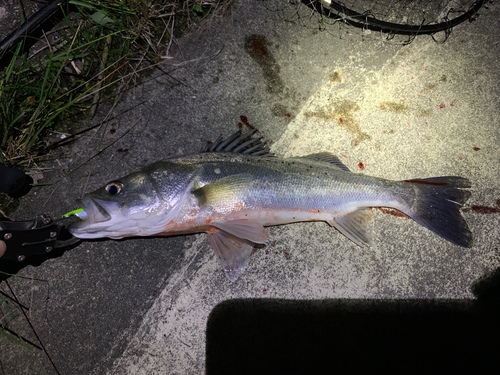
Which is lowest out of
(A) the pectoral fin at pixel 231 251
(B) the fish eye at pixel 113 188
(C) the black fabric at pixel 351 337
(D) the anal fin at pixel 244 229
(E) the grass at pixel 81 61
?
(C) the black fabric at pixel 351 337

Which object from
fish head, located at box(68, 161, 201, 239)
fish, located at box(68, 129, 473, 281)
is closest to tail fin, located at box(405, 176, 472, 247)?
fish, located at box(68, 129, 473, 281)

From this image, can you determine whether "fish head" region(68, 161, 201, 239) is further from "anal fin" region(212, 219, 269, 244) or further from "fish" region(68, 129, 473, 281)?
"anal fin" region(212, 219, 269, 244)

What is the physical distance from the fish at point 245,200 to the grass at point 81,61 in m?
1.17

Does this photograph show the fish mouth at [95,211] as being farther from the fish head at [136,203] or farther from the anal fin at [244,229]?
the anal fin at [244,229]

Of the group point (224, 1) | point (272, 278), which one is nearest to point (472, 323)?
point (272, 278)

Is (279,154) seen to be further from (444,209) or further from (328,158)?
(444,209)

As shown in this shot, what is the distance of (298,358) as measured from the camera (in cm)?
258

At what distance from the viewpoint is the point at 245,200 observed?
2418mm

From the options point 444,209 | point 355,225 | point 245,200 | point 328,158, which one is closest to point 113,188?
point 245,200

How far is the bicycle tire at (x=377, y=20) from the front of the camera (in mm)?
3064

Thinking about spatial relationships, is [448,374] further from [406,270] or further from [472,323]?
[406,270]

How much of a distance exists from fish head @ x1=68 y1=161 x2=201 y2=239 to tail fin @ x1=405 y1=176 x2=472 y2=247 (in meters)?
2.35

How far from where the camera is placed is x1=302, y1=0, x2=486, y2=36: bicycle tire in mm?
3064

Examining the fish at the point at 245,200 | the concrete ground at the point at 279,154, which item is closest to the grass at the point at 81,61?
the concrete ground at the point at 279,154
